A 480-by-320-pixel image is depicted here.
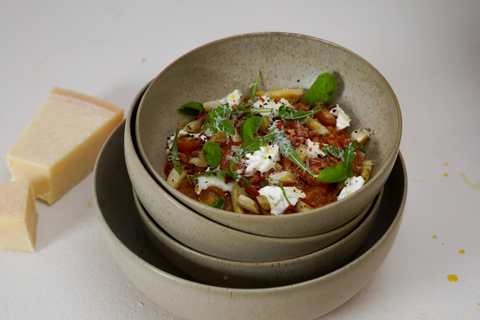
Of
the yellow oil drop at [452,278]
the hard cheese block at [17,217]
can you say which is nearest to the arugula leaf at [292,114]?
the yellow oil drop at [452,278]

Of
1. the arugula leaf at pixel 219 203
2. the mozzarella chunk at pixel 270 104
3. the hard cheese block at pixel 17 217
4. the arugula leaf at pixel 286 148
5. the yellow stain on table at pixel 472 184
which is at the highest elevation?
the mozzarella chunk at pixel 270 104

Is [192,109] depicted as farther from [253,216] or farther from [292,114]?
[253,216]

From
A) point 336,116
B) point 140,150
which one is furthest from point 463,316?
point 140,150

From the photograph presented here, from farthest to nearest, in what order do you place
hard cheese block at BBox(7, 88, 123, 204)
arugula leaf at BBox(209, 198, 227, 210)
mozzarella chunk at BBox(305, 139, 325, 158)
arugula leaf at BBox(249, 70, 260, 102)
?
hard cheese block at BBox(7, 88, 123, 204), arugula leaf at BBox(249, 70, 260, 102), mozzarella chunk at BBox(305, 139, 325, 158), arugula leaf at BBox(209, 198, 227, 210)

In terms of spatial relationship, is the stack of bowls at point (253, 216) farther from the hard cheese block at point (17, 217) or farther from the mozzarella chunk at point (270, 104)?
the hard cheese block at point (17, 217)

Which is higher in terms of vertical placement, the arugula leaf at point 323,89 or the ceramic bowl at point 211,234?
the arugula leaf at point 323,89

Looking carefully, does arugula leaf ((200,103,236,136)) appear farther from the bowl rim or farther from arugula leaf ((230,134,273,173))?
the bowl rim

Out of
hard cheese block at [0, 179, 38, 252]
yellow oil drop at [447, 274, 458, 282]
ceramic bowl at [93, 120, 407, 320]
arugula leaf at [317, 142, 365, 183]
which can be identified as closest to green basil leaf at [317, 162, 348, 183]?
arugula leaf at [317, 142, 365, 183]

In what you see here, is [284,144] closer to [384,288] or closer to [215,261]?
→ [215,261]
